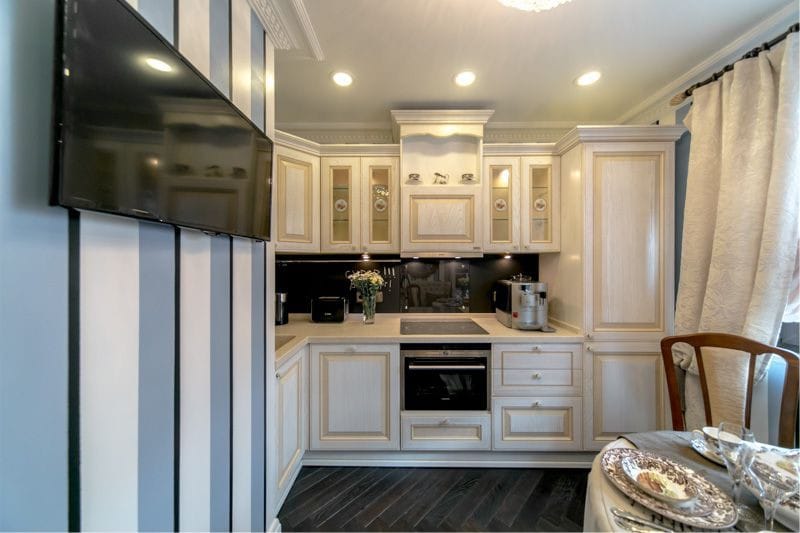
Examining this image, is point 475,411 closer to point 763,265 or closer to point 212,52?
point 763,265

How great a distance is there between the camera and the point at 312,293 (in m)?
2.56

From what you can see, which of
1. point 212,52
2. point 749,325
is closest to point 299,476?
point 212,52

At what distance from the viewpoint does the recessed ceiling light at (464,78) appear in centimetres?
180

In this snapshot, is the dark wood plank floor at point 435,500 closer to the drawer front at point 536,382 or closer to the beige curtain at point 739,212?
the drawer front at point 536,382

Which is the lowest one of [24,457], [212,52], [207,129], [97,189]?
[24,457]

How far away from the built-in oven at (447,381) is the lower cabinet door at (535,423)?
14cm

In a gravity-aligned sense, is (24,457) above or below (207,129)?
below

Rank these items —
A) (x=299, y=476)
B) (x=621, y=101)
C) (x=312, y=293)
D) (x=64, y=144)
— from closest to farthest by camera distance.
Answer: (x=64, y=144) → (x=299, y=476) → (x=621, y=101) → (x=312, y=293)

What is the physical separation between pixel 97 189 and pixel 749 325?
2.46 m

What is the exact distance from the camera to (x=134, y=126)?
1.91ft

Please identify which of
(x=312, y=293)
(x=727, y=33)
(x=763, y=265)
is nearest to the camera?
(x=763, y=265)

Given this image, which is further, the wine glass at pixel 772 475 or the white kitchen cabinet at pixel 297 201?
the white kitchen cabinet at pixel 297 201

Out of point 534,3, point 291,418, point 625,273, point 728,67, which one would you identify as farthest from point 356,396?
point 728,67

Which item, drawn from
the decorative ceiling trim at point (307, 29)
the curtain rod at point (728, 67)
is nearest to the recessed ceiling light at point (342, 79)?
the decorative ceiling trim at point (307, 29)
